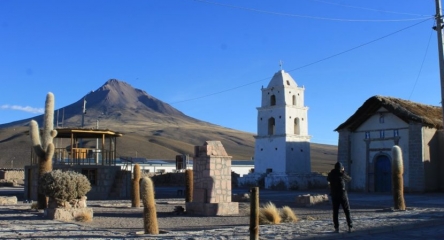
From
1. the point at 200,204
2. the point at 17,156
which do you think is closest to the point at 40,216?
the point at 200,204

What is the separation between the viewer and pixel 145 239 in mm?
10477

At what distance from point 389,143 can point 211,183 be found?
63.4ft

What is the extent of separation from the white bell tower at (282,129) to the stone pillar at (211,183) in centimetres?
2489

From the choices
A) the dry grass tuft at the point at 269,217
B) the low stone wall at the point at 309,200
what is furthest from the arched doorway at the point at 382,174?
the dry grass tuft at the point at 269,217

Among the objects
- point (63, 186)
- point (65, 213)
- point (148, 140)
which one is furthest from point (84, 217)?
point (148, 140)

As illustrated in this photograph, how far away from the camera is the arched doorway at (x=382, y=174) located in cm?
3312

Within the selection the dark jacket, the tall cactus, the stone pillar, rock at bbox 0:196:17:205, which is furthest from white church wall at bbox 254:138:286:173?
the dark jacket

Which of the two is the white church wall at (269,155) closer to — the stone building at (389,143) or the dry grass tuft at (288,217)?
the stone building at (389,143)

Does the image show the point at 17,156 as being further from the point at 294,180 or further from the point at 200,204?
the point at 200,204

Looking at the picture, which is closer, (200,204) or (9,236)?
(9,236)

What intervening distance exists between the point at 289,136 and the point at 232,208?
26.0 meters

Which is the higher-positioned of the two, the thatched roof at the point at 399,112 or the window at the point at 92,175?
the thatched roof at the point at 399,112

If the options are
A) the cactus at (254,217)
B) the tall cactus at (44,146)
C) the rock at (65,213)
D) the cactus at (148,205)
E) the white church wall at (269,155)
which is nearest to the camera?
the cactus at (254,217)

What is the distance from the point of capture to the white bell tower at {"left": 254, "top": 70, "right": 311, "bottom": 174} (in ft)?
141
